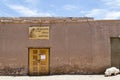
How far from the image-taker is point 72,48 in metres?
20.7

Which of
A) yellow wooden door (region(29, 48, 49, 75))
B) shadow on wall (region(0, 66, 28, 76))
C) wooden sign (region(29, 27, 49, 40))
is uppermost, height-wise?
wooden sign (region(29, 27, 49, 40))

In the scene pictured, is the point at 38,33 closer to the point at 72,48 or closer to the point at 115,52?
the point at 72,48

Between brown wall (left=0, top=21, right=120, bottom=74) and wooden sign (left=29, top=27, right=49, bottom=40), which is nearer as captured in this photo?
brown wall (left=0, top=21, right=120, bottom=74)

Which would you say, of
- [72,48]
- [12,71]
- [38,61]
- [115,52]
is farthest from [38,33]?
[115,52]

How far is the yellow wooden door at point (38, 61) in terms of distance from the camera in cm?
2072

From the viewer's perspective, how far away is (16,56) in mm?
20656

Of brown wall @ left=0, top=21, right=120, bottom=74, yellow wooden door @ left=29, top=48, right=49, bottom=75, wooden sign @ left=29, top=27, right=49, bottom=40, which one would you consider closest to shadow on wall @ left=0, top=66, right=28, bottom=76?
brown wall @ left=0, top=21, right=120, bottom=74

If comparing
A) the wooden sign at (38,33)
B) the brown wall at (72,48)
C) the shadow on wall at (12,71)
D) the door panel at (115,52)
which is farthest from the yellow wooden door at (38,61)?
the door panel at (115,52)

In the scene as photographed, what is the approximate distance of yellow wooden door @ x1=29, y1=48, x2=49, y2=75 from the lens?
68.0 ft

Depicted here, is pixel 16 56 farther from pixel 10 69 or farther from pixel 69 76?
pixel 69 76

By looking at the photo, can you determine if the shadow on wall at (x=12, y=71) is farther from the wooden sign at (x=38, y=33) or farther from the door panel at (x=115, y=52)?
the door panel at (x=115, y=52)

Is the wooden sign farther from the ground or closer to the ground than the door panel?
farther from the ground

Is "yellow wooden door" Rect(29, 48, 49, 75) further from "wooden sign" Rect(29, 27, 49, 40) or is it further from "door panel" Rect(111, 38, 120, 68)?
"door panel" Rect(111, 38, 120, 68)

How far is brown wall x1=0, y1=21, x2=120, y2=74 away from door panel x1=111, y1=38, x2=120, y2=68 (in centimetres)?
28
